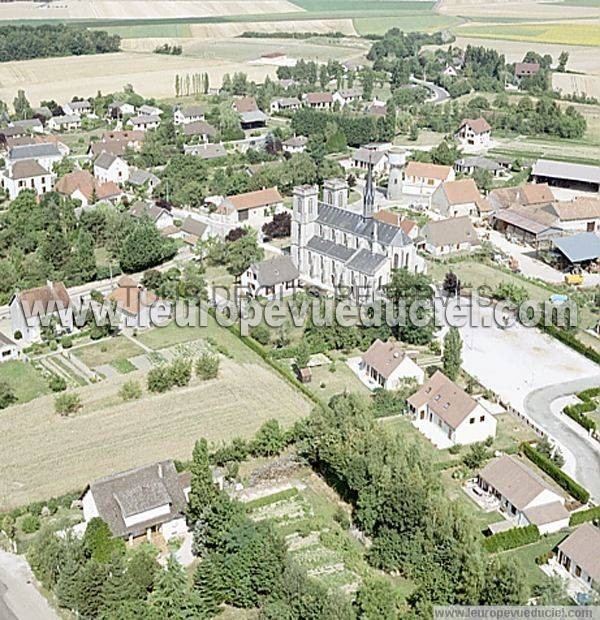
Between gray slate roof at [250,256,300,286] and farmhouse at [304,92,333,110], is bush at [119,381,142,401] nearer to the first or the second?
gray slate roof at [250,256,300,286]

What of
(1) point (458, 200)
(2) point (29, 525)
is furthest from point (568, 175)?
(2) point (29, 525)

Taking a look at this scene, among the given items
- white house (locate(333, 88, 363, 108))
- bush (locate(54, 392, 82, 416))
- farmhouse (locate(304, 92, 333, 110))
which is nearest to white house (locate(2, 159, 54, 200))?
bush (locate(54, 392, 82, 416))

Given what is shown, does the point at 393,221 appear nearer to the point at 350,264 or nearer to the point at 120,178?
the point at 350,264

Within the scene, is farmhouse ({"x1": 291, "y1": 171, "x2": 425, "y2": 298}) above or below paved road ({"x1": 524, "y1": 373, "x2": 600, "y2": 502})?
above

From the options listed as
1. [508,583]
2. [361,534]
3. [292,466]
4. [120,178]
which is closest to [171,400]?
[292,466]

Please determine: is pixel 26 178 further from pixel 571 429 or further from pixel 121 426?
pixel 571 429

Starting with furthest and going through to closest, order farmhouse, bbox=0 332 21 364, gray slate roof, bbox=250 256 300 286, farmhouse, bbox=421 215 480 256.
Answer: farmhouse, bbox=421 215 480 256 → gray slate roof, bbox=250 256 300 286 → farmhouse, bbox=0 332 21 364
